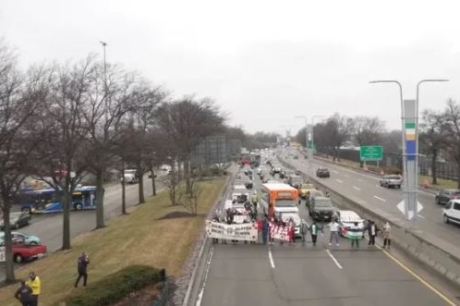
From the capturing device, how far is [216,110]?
9681cm

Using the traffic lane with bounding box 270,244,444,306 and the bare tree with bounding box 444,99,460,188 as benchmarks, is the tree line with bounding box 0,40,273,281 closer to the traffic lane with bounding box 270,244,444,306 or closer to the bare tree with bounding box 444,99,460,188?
the traffic lane with bounding box 270,244,444,306

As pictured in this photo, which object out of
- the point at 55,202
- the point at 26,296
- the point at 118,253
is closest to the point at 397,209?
the point at 118,253

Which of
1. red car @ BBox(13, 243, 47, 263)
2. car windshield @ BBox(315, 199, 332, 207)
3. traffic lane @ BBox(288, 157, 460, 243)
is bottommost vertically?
red car @ BBox(13, 243, 47, 263)

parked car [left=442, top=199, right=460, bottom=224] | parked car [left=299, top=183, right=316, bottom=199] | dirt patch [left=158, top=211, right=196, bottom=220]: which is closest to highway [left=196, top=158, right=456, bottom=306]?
parked car [left=442, top=199, right=460, bottom=224]

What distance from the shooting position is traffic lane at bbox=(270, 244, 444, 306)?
2006 cm

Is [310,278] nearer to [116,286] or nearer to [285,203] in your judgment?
[116,286]

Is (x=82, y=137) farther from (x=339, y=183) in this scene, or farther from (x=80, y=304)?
(x=339, y=183)

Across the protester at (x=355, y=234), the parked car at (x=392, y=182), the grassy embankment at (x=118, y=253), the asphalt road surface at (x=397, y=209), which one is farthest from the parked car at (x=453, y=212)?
the parked car at (x=392, y=182)

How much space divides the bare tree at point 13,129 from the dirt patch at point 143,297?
1254cm

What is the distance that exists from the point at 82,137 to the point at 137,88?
42.0 feet

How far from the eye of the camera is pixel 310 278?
2372 centimetres

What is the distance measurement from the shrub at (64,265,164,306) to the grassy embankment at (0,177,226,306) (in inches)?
85.7

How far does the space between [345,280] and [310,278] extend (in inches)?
54.2

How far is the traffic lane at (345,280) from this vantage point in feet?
65.8
